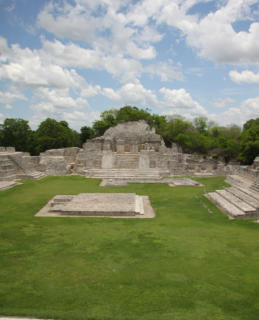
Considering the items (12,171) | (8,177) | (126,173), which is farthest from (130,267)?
(12,171)

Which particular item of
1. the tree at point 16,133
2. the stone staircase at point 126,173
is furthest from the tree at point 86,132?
the stone staircase at point 126,173

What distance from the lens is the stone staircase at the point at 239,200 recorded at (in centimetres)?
1084

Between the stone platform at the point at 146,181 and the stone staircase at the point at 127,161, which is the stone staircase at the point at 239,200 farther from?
the stone staircase at the point at 127,161

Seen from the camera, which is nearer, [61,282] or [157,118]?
[61,282]

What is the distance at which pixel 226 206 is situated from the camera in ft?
39.4

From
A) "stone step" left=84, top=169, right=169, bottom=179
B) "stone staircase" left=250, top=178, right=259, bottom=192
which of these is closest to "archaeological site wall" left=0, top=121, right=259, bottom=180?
"stone step" left=84, top=169, right=169, bottom=179

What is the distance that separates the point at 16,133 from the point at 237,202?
34971 millimetres

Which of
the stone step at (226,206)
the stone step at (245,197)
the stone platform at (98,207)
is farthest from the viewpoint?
the stone step at (245,197)

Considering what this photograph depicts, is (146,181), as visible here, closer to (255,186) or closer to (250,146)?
(255,186)

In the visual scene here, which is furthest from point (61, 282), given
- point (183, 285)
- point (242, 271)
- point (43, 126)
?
point (43, 126)

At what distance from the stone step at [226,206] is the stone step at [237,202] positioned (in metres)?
0.15

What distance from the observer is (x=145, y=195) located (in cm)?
1548

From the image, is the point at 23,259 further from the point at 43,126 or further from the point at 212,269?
the point at 43,126

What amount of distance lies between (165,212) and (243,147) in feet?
81.5
